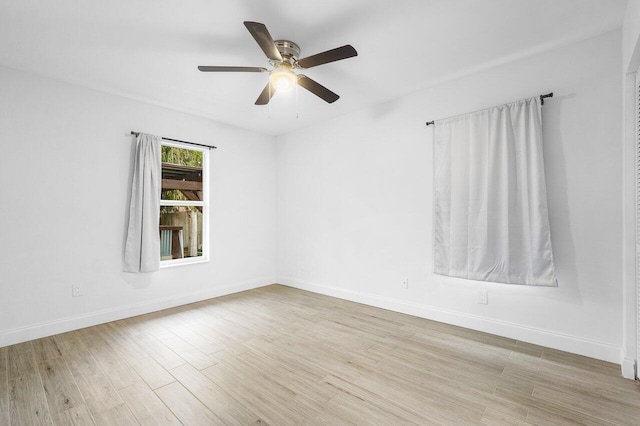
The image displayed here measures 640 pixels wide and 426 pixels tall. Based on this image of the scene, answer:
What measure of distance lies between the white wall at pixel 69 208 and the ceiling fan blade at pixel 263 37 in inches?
94.3

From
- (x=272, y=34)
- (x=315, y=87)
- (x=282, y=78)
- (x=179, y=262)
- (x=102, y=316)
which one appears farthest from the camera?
(x=179, y=262)

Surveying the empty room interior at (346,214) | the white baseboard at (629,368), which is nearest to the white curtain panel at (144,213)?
the empty room interior at (346,214)

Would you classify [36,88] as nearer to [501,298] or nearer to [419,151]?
[419,151]

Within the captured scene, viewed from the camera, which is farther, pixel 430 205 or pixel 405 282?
pixel 405 282

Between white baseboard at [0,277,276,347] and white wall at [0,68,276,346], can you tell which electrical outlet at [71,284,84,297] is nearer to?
white wall at [0,68,276,346]

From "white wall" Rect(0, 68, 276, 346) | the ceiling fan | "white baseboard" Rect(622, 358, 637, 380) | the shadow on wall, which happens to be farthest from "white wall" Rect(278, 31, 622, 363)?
"white wall" Rect(0, 68, 276, 346)

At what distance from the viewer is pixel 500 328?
283cm

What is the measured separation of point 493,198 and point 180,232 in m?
3.98

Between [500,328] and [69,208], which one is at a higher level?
[69,208]

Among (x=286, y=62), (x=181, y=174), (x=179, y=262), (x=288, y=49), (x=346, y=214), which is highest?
(x=288, y=49)

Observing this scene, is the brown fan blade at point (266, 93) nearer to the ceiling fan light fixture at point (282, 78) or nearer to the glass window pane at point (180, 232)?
the ceiling fan light fixture at point (282, 78)

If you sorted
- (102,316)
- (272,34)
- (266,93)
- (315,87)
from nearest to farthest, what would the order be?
(272,34)
(315,87)
(266,93)
(102,316)

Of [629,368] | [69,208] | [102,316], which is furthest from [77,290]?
[629,368]

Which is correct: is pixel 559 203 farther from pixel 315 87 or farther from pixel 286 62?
pixel 286 62
